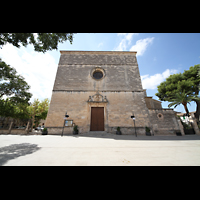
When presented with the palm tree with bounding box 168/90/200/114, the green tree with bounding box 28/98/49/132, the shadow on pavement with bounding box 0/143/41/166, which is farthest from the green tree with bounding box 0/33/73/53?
the palm tree with bounding box 168/90/200/114

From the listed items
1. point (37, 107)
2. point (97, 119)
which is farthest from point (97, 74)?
point (37, 107)

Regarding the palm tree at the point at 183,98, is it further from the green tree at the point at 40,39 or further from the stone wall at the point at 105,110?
the green tree at the point at 40,39

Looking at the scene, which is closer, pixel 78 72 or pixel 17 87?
pixel 17 87

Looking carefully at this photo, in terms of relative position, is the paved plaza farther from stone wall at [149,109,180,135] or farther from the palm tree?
the palm tree

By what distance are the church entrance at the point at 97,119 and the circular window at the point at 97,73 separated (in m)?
5.30

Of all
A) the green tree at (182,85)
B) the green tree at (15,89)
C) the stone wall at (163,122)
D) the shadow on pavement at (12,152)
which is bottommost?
the shadow on pavement at (12,152)

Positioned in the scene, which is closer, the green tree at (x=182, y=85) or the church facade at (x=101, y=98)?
the church facade at (x=101, y=98)

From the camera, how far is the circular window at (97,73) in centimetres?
1392

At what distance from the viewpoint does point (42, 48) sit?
14.2ft

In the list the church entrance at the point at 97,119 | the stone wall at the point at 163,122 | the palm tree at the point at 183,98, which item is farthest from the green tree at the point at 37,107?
the palm tree at the point at 183,98

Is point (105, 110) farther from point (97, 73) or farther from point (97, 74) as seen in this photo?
point (97, 73)
